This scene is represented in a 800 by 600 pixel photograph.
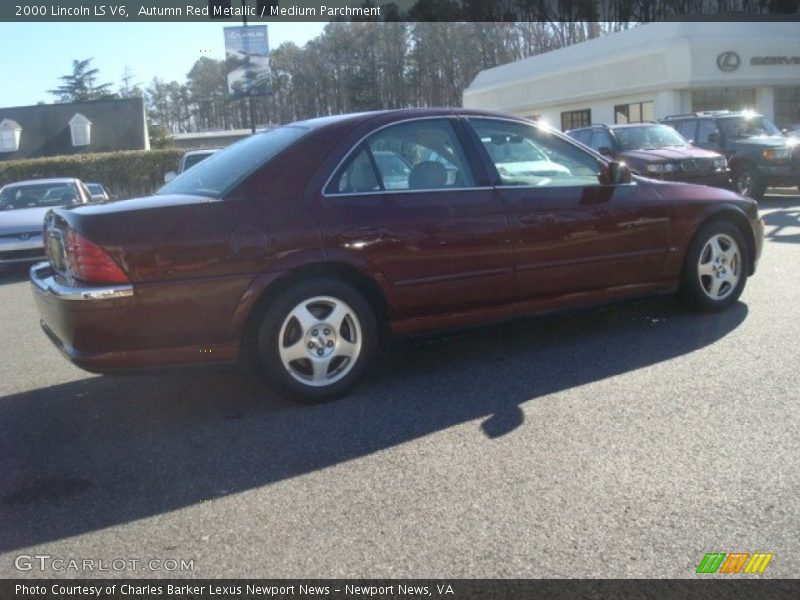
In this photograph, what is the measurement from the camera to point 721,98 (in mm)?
31125

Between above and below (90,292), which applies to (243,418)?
below

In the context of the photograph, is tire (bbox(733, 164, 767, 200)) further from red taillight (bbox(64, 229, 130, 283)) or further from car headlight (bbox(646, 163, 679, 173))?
red taillight (bbox(64, 229, 130, 283))

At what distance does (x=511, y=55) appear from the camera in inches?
2315

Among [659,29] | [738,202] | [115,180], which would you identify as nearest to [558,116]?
[659,29]

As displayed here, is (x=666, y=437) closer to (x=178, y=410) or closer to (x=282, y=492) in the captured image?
(x=282, y=492)

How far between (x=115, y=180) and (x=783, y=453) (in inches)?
1308

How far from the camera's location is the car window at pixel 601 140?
1398 cm

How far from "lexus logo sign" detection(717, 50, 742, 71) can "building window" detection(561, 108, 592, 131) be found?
23.8ft

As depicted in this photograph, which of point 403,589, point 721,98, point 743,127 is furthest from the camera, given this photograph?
point 721,98

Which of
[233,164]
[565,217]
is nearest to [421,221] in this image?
[565,217]

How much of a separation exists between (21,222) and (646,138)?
32.9 feet

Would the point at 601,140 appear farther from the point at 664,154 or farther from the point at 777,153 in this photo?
the point at 777,153

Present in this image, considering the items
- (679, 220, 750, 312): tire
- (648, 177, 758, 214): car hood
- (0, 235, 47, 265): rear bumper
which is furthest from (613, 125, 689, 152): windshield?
(0, 235, 47, 265): rear bumper

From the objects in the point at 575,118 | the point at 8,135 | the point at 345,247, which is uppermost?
the point at 8,135
